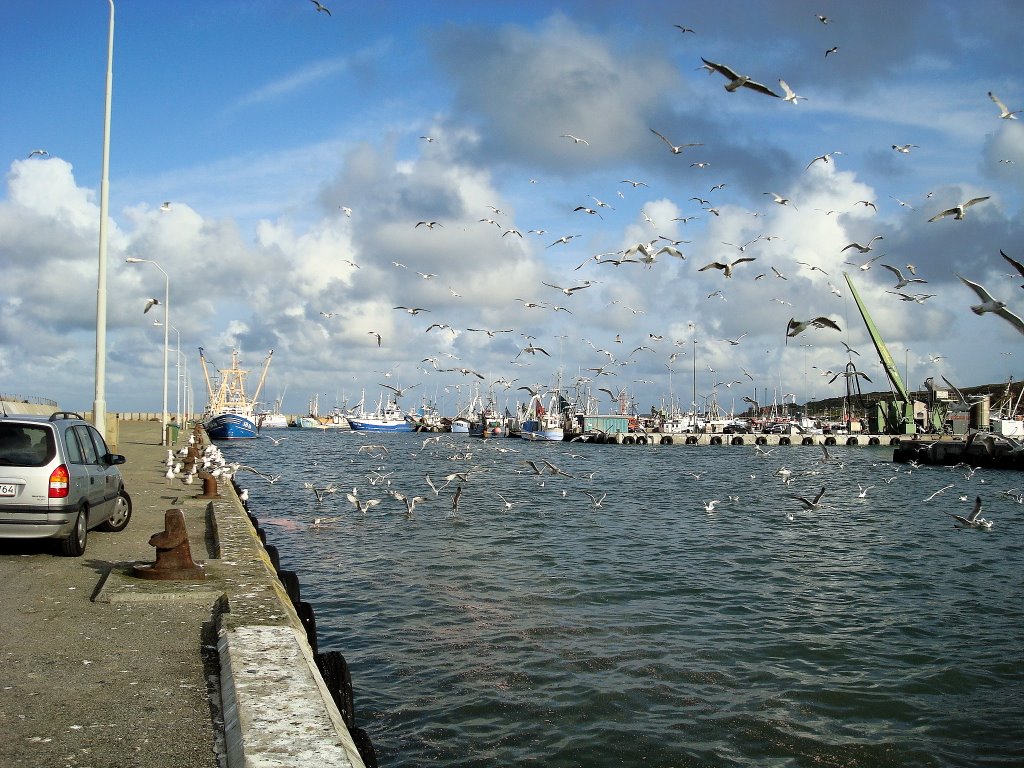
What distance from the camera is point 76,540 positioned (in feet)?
36.0

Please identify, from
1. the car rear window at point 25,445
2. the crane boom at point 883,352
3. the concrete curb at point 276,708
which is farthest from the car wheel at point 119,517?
the crane boom at point 883,352

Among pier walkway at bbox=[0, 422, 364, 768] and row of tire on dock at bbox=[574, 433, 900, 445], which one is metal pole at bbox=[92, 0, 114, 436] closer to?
pier walkway at bbox=[0, 422, 364, 768]

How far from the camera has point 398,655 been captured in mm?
11383

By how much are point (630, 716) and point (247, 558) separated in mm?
4738

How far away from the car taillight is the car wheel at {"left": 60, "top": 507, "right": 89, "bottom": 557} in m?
0.43

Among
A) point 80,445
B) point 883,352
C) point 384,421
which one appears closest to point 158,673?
point 80,445

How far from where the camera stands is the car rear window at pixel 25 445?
10719 mm

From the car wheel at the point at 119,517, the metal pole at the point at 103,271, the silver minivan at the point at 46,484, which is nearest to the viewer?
the silver minivan at the point at 46,484

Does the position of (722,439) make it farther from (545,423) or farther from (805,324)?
(805,324)

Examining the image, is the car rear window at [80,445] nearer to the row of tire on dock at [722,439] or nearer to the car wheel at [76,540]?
the car wheel at [76,540]

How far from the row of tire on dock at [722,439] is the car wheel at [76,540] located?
113 metres

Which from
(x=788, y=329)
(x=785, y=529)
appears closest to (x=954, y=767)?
(x=788, y=329)

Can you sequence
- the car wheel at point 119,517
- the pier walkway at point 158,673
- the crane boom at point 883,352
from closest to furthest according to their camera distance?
the pier walkway at point 158,673, the car wheel at point 119,517, the crane boom at point 883,352

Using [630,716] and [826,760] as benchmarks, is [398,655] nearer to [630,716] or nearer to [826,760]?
[630,716]
